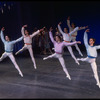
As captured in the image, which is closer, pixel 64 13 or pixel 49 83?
pixel 49 83

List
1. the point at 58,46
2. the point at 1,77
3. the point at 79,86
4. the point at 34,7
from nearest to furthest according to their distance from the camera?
the point at 79,86
the point at 58,46
the point at 1,77
the point at 34,7

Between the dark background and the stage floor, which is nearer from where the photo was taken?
the stage floor

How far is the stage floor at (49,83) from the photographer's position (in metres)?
5.53

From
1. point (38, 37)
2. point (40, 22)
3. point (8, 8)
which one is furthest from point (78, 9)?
point (8, 8)

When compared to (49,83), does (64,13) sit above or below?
above

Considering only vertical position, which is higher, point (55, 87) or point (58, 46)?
point (58, 46)

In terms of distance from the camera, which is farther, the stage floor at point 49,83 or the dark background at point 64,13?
the dark background at point 64,13

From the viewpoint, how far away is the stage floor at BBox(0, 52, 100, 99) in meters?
5.53

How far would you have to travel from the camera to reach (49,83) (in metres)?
6.53

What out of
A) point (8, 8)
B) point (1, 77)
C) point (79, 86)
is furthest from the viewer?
point (8, 8)

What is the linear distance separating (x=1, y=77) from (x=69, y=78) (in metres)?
2.43

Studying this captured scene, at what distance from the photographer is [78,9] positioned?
51.6 feet

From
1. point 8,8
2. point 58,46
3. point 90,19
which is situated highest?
point 8,8

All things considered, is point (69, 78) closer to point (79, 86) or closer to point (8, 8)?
point (79, 86)
